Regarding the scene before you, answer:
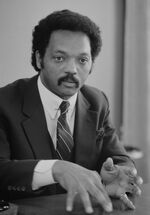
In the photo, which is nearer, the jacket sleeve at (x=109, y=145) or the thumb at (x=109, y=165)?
the thumb at (x=109, y=165)

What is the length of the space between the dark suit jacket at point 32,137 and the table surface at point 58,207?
0.10 m

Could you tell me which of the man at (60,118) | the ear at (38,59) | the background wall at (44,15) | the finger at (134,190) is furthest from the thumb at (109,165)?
the background wall at (44,15)

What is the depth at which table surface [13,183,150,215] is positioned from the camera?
1.41 meters

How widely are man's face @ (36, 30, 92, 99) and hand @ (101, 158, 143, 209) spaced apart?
1.52 ft

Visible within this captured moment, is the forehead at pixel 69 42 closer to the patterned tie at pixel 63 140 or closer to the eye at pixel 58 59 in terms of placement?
the eye at pixel 58 59

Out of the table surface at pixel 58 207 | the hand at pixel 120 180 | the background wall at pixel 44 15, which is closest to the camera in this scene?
the table surface at pixel 58 207

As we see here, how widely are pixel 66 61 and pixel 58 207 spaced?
778 millimetres

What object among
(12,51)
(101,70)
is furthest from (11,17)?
(101,70)

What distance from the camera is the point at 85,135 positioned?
2072 mm

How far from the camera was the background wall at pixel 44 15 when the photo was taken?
3221mm

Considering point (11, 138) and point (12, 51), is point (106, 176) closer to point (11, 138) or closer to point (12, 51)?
point (11, 138)

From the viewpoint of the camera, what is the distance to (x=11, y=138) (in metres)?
1.89

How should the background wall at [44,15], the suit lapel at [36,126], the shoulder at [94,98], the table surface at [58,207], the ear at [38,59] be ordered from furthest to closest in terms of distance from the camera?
the background wall at [44,15] < the shoulder at [94,98] < the ear at [38,59] < the suit lapel at [36,126] < the table surface at [58,207]

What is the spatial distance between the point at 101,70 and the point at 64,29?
1939 millimetres
